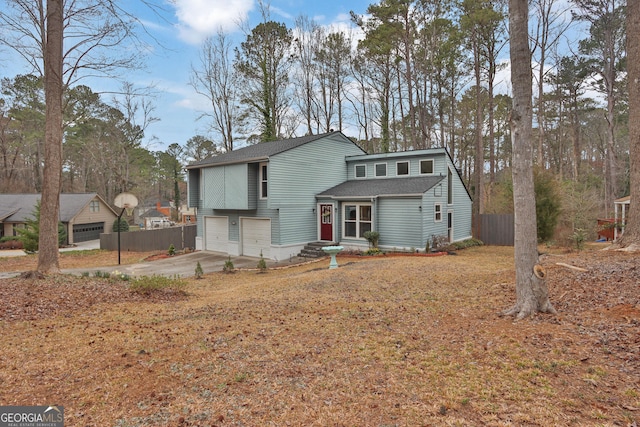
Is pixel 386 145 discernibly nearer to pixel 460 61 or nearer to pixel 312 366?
pixel 460 61

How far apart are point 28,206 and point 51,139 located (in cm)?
2811

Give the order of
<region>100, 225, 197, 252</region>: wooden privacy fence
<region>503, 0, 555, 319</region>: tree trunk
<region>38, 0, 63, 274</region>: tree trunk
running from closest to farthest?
<region>503, 0, 555, 319</region>: tree trunk
<region>38, 0, 63, 274</region>: tree trunk
<region>100, 225, 197, 252</region>: wooden privacy fence

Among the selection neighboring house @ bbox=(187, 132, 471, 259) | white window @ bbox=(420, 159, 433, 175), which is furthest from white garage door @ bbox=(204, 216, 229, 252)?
white window @ bbox=(420, 159, 433, 175)

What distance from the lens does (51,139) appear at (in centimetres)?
852

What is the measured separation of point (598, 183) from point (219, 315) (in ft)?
111

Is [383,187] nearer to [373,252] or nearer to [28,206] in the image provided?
[373,252]

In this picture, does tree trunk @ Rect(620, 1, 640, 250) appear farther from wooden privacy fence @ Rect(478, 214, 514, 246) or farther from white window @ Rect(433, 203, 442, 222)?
wooden privacy fence @ Rect(478, 214, 514, 246)

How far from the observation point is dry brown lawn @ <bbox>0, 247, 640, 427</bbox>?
2859mm

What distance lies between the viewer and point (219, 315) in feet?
19.3

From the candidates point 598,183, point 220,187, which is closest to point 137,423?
point 220,187

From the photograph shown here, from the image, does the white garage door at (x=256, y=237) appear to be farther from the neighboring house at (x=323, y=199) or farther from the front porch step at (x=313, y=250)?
the front porch step at (x=313, y=250)

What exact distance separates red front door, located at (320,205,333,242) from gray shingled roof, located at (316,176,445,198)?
717 millimetres

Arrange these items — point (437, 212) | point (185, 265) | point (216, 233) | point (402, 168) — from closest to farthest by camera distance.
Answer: point (185, 265) → point (437, 212) → point (402, 168) → point (216, 233)

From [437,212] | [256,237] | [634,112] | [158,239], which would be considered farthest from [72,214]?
[634,112]
